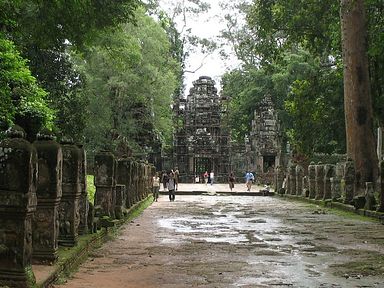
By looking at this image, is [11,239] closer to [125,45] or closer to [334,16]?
[125,45]

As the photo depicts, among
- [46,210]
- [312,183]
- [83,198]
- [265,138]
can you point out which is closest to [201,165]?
[265,138]

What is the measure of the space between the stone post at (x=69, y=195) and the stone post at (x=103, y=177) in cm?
359

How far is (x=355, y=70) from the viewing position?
2005cm

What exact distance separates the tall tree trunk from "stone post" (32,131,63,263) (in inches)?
589

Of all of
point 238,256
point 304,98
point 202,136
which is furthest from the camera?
point 202,136

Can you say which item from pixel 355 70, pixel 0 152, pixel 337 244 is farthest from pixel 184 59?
→ pixel 0 152

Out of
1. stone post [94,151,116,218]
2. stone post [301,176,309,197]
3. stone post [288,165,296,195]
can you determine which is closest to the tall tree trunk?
stone post [301,176,309,197]

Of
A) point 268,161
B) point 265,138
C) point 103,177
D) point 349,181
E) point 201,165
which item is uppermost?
point 265,138

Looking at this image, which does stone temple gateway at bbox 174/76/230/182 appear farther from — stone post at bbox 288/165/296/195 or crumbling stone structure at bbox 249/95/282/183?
stone post at bbox 288/165/296/195

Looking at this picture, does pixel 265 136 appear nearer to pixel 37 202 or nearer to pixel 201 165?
pixel 201 165

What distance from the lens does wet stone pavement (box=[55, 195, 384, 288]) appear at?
6.72m

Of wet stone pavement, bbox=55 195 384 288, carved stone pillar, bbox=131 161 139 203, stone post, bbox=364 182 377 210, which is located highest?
carved stone pillar, bbox=131 161 139 203

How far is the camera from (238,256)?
337 inches

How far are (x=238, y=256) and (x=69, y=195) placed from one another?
268 cm
